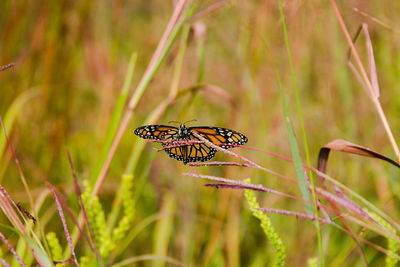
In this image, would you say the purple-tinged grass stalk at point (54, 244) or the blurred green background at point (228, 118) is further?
the blurred green background at point (228, 118)

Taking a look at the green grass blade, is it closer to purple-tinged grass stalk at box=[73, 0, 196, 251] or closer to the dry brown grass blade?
purple-tinged grass stalk at box=[73, 0, 196, 251]

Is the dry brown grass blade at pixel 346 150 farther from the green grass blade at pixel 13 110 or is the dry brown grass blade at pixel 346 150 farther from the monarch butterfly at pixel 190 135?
the green grass blade at pixel 13 110

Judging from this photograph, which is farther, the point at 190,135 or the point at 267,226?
the point at 190,135

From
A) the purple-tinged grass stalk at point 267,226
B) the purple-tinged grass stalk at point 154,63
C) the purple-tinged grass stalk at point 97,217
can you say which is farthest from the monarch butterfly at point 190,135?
the purple-tinged grass stalk at point 267,226

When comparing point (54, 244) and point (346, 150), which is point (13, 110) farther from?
point (346, 150)

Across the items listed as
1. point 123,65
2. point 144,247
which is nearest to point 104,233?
point 144,247

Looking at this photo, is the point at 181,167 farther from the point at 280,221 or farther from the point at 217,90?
the point at 217,90

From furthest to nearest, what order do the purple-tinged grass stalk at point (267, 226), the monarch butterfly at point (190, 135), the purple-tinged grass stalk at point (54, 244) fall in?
the monarch butterfly at point (190, 135), the purple-tinged grass stalk at point (54, 244), the purple-tinged grass stalk at point (267, 226)

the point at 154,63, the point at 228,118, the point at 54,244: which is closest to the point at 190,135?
the point at 154,63

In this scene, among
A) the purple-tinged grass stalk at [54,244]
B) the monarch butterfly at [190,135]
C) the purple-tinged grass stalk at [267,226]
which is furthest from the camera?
the monarch butterfly at [190,135]
